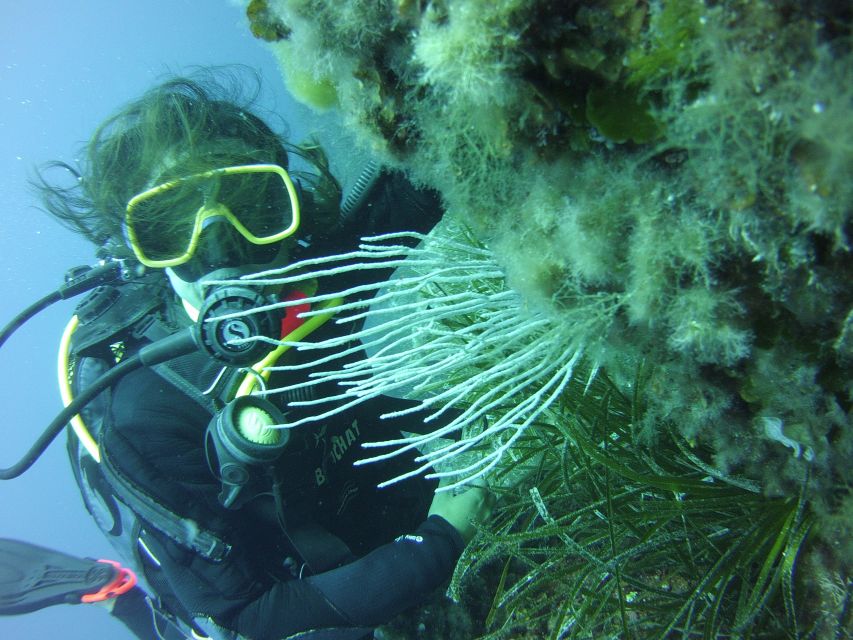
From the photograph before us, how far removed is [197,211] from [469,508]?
1.94 metres

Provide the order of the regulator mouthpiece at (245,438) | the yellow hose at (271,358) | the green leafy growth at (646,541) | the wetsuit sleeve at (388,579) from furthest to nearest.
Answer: the wetsuit sleeve at (388,579) < the yellow hose at (271,358) < the regulator mouthpiece at (245,438) < the green leafy growth at (646,541)

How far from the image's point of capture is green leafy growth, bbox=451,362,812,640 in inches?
53.9

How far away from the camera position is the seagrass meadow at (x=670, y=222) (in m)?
0.71

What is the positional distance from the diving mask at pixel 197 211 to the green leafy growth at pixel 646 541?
154 centimetres

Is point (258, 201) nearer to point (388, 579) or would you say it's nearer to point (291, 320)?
point (291, 320)

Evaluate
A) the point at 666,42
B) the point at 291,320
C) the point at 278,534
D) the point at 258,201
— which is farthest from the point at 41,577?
the point at 666,42

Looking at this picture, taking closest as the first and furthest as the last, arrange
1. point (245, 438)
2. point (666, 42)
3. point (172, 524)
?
1. point (666, 42)
2. point (245, 438)
3. point (172, 524)

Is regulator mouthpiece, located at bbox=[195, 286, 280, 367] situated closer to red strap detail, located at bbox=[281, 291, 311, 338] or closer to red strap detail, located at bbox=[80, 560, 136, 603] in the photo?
red strap detail, located at bbox=[281, 291, 311, 338]

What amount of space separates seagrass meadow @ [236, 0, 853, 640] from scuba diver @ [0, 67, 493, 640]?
0.78 metres

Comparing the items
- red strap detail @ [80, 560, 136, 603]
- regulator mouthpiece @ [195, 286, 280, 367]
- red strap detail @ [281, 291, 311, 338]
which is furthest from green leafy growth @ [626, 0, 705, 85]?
red strap detail @ [80, 560, 136, 603]

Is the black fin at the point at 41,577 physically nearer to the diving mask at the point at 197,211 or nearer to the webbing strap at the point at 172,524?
the webbing strap at the point at 172,524

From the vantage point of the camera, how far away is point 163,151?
2.22 metres

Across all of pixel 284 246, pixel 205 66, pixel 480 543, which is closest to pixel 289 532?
pixel 480 543

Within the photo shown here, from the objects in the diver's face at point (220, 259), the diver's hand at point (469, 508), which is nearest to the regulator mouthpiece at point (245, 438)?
the diver's face at point (220, 259)
